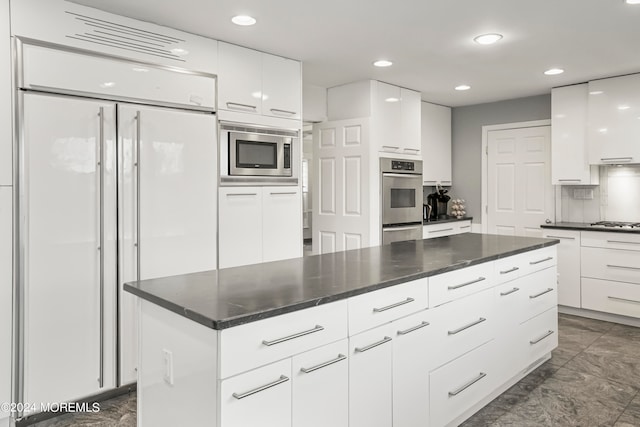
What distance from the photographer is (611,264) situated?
14.3 ft

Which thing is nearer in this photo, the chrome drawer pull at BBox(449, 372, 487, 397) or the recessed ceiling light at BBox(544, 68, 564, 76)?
the chrome drawer pull at BBox(449, 372, 487, 397)

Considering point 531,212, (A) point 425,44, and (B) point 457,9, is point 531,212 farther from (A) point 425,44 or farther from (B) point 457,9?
(B) point 457,9

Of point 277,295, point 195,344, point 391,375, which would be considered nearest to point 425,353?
point 391,375

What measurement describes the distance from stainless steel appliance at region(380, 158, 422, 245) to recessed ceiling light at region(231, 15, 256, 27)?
6.73 feet

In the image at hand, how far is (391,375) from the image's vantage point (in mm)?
1941

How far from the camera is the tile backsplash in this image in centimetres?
471

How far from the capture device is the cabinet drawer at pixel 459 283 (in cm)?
219

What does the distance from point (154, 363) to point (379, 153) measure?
131 inches

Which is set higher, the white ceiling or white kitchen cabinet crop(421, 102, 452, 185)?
the white ceiling

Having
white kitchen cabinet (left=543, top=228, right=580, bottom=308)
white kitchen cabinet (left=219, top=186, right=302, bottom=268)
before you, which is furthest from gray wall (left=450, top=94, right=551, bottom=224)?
white kitchen cabinet (left=219, top=186, right=302, bottom=268)

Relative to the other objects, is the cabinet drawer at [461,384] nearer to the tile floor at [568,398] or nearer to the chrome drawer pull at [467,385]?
the chrome drawer pull at [467,385]

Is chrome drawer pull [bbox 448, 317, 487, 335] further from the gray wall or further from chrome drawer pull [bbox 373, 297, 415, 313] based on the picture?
the gray wall

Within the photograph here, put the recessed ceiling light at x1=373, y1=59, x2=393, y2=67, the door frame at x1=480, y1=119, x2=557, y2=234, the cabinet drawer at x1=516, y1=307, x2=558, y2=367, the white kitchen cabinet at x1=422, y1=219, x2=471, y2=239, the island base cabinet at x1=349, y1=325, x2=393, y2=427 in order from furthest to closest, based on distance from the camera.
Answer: the door frame at x1=480, y1=119, x2=557, y2=234, the white kitchen cabinet at x1=422, y1=219, x2=471, y2=239, the recessed ceiling light at x1=373, y1=59, x2=393, y2=67, the cabinet drawer at x1=516, y1=307, x2=558, y2=367, the island base cabinet at x1=349, y1=325, x2=393, y2=427

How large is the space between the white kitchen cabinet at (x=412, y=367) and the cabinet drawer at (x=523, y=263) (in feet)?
2.59
